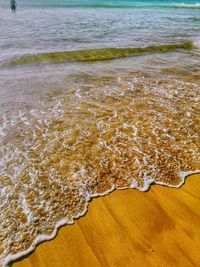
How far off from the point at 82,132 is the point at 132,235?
314cm

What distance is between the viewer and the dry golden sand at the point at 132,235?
10.7ft

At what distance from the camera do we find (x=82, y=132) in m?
6.08

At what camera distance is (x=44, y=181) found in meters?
4.55

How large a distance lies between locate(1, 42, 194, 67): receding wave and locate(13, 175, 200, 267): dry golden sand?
9.77 meters

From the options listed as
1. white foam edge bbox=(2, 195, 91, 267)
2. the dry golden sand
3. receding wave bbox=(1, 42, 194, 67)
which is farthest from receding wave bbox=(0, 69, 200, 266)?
receding wave bbox=(1, 42, 194, 67)

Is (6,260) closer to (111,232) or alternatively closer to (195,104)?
(111,232)

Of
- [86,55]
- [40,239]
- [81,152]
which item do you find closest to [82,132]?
[81,152]

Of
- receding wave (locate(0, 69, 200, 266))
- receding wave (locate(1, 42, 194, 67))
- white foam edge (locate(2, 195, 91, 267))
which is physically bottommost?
white foam edge (locate(2, 195, 91, 267))

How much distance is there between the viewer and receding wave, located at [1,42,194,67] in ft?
39.3

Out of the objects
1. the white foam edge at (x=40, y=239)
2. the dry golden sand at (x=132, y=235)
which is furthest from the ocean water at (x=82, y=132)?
the dry golden sand at (x=132, y=235)

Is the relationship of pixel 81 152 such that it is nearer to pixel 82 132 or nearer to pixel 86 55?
pixel 82 132

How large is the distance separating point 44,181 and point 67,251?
1555 millimetres

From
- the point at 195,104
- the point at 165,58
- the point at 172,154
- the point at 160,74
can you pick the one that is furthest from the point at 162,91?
the point at 165,58

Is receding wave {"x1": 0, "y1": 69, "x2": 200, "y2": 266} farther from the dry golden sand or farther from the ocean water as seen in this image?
the dry golden sand
